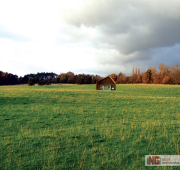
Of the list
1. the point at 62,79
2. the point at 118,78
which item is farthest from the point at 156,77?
the point at 62,79

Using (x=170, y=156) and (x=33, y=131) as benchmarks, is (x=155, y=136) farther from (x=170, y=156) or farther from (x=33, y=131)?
(x=33, y=131)

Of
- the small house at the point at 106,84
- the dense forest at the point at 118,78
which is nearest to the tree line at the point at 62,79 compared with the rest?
the dense forest at the point at 118,78

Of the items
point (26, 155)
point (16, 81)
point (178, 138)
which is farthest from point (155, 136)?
point (16, 81)

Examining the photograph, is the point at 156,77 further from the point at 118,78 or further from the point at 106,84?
the point at 106,84

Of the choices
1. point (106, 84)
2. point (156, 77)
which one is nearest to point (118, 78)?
point (156, 77)

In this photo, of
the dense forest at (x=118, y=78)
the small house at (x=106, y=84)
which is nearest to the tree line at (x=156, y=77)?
the dense forest at (x=118, y=78)

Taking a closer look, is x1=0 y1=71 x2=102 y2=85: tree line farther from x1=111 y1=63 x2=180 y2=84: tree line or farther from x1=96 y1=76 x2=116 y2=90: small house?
x1=96 y1=76 x2=116 y2=90: small house

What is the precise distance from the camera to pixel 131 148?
26.2 ft

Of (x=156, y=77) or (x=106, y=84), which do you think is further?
(x=156, y=77)

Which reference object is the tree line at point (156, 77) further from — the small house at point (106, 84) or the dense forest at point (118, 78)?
the small house at point (106, 84)

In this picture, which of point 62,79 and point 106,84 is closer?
point 106,84

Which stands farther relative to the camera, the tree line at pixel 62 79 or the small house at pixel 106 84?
the tree line at pixel 62 79

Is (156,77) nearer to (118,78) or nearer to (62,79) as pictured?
(118,78)

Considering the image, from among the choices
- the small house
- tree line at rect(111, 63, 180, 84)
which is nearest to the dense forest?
tree line at rect(111, 63, 180, 84)
